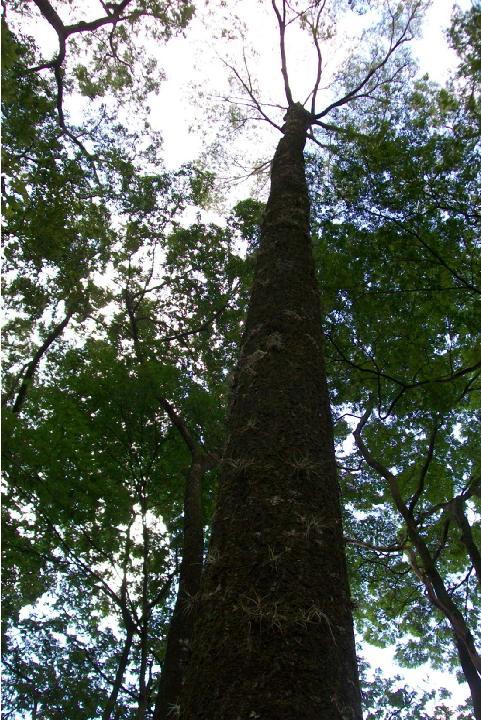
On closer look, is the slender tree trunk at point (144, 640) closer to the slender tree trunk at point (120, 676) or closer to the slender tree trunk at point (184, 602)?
the slender tree trunk at point (120, 676)

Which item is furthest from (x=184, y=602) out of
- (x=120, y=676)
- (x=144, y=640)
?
(x=120, y=676)

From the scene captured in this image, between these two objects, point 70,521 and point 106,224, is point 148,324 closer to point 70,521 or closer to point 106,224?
point 106,224

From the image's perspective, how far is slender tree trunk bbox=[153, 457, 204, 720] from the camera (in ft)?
16.8

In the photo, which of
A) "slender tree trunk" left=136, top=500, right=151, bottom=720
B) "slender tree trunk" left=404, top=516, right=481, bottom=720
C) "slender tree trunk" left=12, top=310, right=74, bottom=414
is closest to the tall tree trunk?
"slender tree trunk" left=404, top=516, right=481, bottom=720

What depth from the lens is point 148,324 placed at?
470 inches

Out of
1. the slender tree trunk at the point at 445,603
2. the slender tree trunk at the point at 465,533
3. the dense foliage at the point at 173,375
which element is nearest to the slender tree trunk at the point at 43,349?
the dense foliage at the point at 173,375

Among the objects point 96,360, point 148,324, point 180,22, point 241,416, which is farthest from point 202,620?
point 180,22

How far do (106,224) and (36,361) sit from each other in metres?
4.00

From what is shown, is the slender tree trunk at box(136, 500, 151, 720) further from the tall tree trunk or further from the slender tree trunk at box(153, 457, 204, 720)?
the tall tree trunk

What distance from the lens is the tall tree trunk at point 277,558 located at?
72.2 inches

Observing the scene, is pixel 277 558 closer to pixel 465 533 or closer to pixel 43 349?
pixel 465 533

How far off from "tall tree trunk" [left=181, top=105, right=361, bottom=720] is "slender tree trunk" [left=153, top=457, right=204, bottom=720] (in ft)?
6.61

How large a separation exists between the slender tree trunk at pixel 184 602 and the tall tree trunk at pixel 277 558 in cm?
201

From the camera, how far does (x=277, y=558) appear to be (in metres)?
2.27
